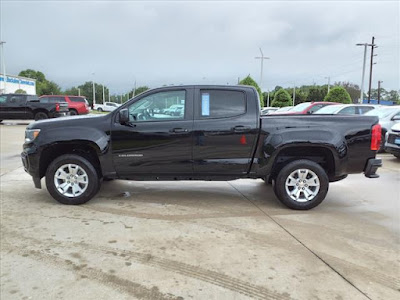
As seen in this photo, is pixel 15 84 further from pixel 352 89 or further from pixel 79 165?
pixel 352 89

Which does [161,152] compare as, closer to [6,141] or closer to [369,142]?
[369,142]

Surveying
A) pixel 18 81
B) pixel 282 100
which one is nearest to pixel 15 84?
pixel 18 81

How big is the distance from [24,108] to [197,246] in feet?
60.6

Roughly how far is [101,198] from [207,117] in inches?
86.1

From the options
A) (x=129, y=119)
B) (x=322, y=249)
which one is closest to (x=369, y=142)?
(x=322, y=249)

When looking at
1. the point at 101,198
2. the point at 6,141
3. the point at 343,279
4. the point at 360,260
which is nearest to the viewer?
the point at 343,279

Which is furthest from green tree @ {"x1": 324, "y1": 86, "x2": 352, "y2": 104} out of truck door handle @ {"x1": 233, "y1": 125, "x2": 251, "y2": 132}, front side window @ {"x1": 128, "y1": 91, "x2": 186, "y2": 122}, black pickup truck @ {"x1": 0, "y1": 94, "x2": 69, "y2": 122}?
front side window @ {"x1": 128, "y1": 91, "x2": 186, "y2": 122}

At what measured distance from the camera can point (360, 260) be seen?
11.8 feet

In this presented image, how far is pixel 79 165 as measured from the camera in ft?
17.0

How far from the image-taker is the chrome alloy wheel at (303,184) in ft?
16.8

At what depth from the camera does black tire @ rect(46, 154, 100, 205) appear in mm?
5188

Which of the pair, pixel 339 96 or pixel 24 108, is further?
pixel 339 96

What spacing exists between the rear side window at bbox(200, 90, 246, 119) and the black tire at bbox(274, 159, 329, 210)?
3.57 feet

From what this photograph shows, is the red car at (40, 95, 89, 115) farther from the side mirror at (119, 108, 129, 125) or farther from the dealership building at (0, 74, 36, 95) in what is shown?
the dealership building at (0, 74, 36, 95)
